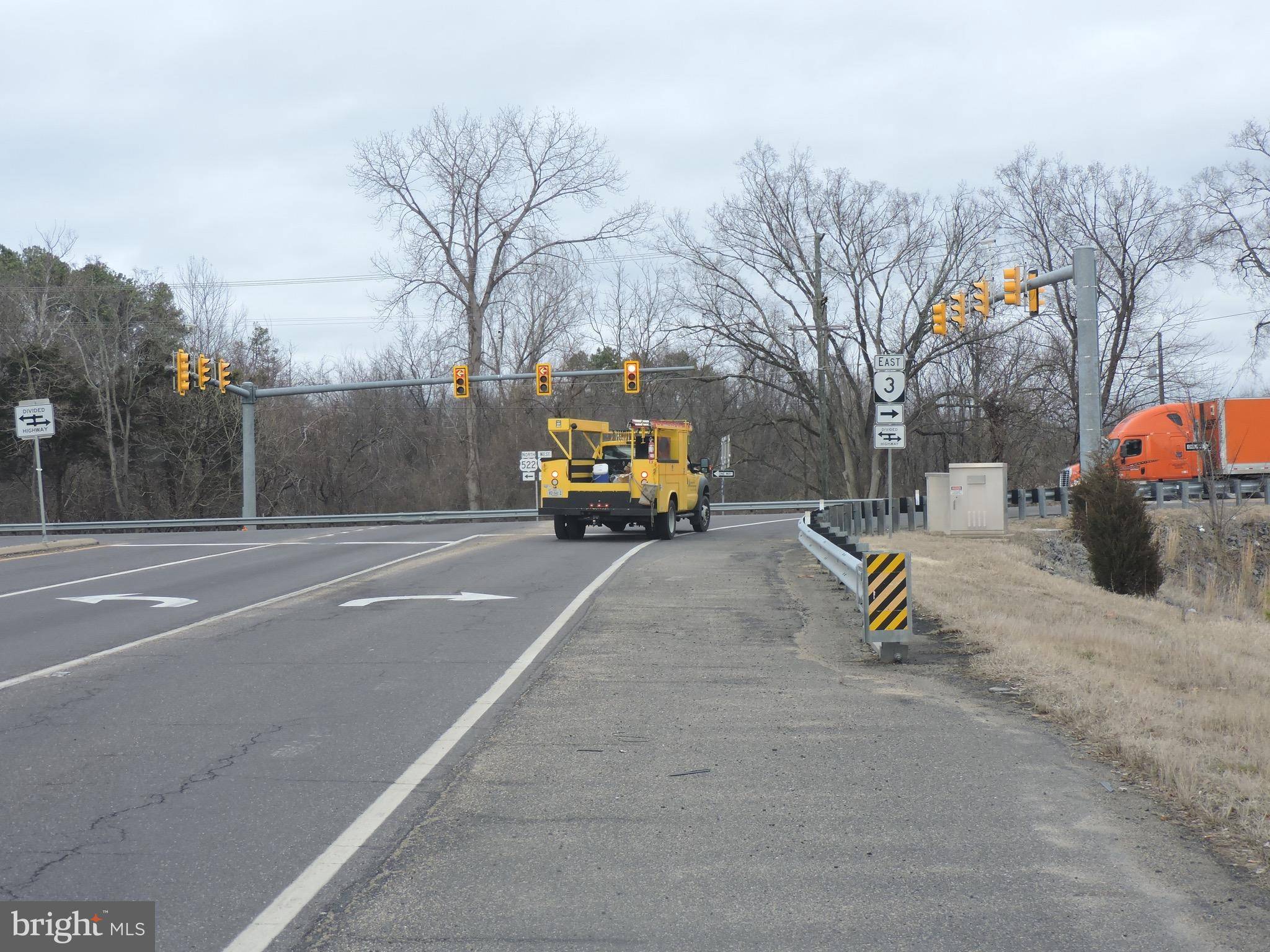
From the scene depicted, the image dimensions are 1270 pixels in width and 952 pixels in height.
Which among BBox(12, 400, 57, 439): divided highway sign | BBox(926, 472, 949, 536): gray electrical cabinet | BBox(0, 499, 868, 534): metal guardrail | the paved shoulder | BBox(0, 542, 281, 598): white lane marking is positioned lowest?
the paved shoulder

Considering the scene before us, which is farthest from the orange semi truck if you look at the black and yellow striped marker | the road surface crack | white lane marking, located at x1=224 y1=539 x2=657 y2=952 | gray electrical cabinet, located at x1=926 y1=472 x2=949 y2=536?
the road surface crack

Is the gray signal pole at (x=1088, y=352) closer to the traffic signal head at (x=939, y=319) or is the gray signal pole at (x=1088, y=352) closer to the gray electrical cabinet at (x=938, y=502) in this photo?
the traffic signal head at (x=939, y=319)

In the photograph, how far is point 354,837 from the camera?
5.31m

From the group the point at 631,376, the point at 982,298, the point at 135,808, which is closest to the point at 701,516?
the point at 631,376

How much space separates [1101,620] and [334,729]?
357 inches

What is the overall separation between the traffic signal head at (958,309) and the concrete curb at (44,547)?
21254 mm

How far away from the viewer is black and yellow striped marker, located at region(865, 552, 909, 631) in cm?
1023

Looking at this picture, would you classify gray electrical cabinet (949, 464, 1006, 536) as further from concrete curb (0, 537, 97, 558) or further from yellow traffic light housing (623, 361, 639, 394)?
concrete curb (0, 537, 97, 558)

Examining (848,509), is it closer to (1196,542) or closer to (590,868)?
(1196,542)

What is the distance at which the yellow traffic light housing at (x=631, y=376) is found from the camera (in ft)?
118

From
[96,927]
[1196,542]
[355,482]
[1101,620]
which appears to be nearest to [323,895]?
[96,927]

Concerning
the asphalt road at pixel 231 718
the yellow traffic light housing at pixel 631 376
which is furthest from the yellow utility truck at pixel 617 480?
the yellow traffic light housing at pixel 631 376

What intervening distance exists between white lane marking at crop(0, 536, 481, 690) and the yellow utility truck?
6.63 m

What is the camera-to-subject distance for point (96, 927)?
430cm
